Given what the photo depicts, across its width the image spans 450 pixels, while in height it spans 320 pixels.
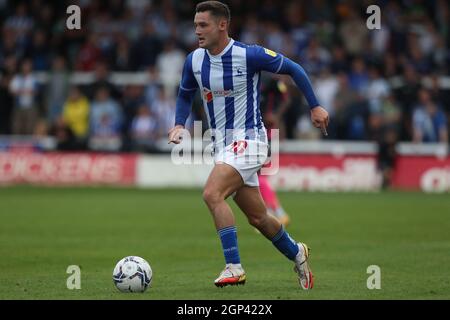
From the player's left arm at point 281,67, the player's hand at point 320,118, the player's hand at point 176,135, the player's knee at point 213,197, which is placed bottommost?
the player's knee at point 213,197

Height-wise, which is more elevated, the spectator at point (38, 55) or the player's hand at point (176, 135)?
the spectator at point (38, 55)

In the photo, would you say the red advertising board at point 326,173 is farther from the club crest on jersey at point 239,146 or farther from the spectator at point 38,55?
the club crest on jersey at point 239,146

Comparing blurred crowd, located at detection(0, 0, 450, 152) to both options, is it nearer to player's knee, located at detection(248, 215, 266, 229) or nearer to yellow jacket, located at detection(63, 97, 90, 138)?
Result: yellow jacket, located at detection(63, 97, 90, 138)

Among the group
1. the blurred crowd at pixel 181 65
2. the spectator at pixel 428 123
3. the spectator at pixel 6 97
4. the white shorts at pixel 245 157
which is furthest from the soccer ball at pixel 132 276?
the spectator at pixel 6 97

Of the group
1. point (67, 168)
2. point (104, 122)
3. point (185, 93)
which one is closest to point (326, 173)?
point (104, 122)

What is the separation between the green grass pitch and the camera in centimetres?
907

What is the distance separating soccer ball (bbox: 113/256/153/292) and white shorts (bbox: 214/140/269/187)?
1207 millimetres

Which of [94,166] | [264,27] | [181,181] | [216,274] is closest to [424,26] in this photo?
[264,27]

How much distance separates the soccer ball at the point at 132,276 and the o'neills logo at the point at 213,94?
167cm

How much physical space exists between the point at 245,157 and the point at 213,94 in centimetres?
69

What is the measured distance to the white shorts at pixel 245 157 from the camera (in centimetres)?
909

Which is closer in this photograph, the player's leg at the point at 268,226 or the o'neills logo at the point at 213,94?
the player's leg at the point at 268,226

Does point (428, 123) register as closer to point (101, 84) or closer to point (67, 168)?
point (101, 84)

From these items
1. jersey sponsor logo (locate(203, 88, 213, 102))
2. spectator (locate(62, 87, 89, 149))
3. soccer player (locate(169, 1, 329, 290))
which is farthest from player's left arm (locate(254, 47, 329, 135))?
spectator (locate(62, 87, 89, 149))
